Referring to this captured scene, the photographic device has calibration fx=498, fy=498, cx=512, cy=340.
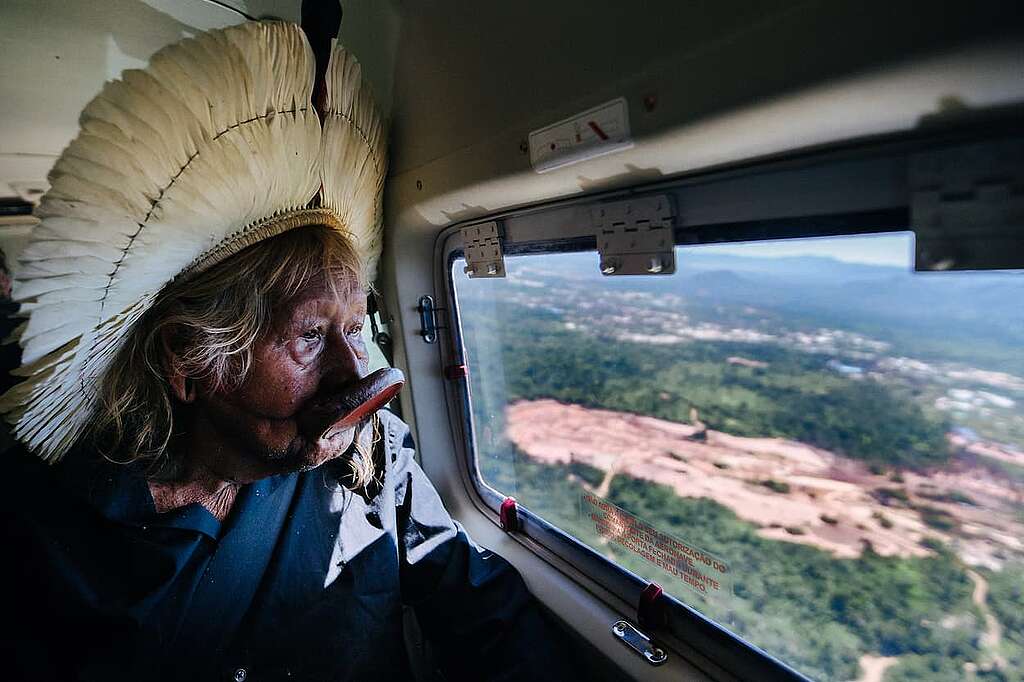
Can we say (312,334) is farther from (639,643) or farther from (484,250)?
(639,643)

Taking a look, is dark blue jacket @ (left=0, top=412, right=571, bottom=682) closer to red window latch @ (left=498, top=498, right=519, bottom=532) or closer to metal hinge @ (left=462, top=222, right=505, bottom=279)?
red window latch @ (left=498, top=498, right=519, bottom=532)

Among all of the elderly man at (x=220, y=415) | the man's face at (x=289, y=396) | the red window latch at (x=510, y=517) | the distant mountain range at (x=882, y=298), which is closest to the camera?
the distant mountain range at (x=882, y=298)

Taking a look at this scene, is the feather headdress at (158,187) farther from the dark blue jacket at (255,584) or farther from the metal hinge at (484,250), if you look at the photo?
the metal hinge at (484,250)

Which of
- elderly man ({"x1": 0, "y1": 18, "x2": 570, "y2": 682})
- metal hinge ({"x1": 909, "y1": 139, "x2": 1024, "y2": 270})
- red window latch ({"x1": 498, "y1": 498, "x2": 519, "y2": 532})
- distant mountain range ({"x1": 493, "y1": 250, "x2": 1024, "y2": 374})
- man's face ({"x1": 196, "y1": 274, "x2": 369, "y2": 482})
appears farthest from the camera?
red window latch ({"x1": 498, "y1": 498, "x2": 519, "y2": 532})

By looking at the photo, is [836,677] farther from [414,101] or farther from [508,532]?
[414,101]

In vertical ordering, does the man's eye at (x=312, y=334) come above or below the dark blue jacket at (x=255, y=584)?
above

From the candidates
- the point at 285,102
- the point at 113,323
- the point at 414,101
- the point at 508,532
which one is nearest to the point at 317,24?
the point at 285,102

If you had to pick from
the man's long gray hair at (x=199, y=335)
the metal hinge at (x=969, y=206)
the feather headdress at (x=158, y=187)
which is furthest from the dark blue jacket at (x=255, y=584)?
the metal hinge at (x=969, y=206)

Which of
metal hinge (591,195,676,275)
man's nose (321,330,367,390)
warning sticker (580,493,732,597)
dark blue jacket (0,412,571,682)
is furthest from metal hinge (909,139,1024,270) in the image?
dark blue jacket (0,412,571,682)
